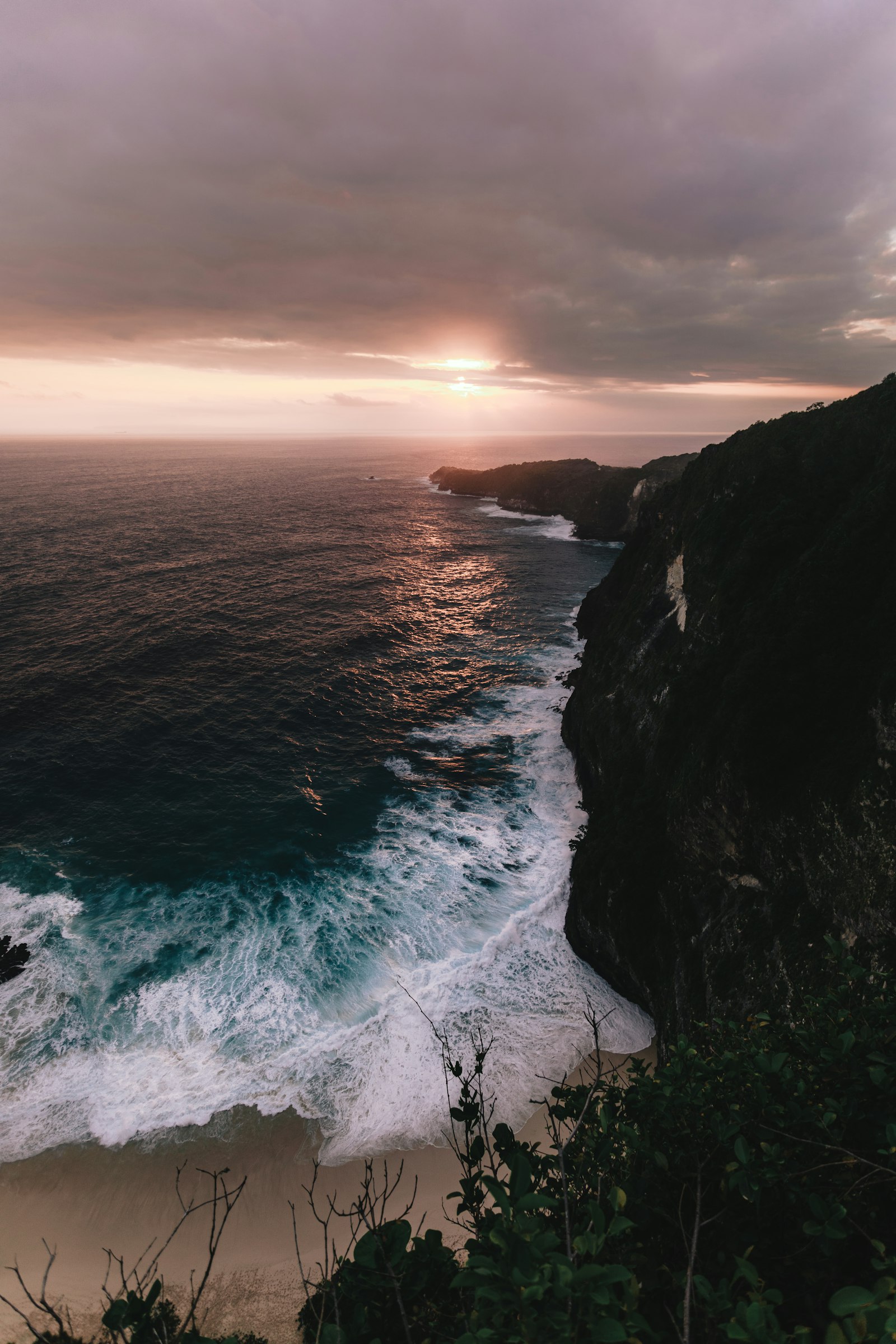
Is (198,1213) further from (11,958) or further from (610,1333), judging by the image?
(610,1333)

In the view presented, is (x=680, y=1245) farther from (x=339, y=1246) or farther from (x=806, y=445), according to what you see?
(x=806, y=445)

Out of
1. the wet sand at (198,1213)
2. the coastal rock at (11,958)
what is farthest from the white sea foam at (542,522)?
the wet sand at (198,1213)

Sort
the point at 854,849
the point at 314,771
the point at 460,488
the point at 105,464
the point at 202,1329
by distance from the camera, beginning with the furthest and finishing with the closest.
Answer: the point at 105,464, the point at 460,488, the point at 314,771, the point at 854,849, the point at 202,1329

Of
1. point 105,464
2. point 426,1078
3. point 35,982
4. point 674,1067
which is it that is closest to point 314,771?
point 35,982

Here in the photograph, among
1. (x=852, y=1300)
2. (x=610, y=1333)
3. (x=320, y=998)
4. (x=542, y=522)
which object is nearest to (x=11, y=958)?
(x=320, y=998)

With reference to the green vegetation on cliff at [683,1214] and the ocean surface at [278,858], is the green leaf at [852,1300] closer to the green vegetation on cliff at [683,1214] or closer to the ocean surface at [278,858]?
the green vegetation on cliff at [683,1214]

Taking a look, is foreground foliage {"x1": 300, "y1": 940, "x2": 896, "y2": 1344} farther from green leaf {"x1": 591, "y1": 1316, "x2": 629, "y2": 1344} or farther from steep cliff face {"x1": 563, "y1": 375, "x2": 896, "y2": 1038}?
steep cliff face {"x1": 563, "y1": 375, "x2": 896, "y2": 1038}

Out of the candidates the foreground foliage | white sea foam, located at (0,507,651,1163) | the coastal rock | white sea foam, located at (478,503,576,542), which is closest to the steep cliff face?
white sea foam, located at (0,507,651,1163)
